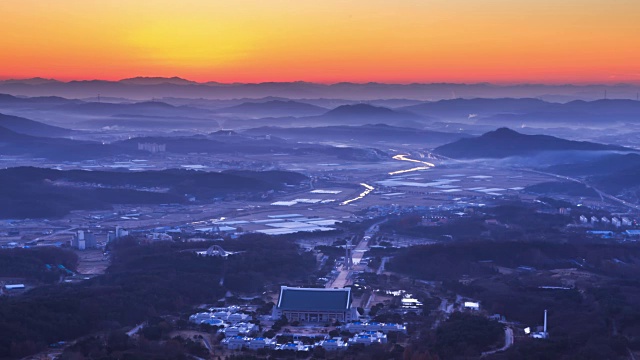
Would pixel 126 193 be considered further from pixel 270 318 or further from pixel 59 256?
pixel 270 318

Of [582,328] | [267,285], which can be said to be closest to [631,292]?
[582,328]

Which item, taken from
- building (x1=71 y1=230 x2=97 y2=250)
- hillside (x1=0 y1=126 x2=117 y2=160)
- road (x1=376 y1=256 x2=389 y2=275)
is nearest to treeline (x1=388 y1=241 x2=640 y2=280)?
road (x1=376 y1=256 x2=389 y2=275)

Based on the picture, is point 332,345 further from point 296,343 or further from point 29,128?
point 29,128

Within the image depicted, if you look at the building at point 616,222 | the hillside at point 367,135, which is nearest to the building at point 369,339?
the building at point 616,222

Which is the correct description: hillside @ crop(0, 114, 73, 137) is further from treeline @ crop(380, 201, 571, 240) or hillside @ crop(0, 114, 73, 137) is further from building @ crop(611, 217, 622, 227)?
building @ crop(611, 217, 622, 227)

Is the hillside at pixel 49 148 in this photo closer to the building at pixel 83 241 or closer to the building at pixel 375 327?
the building at pixel 83 241

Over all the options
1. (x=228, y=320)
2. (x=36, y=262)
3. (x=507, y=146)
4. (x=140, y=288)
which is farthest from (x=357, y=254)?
(x=507, y=146)
